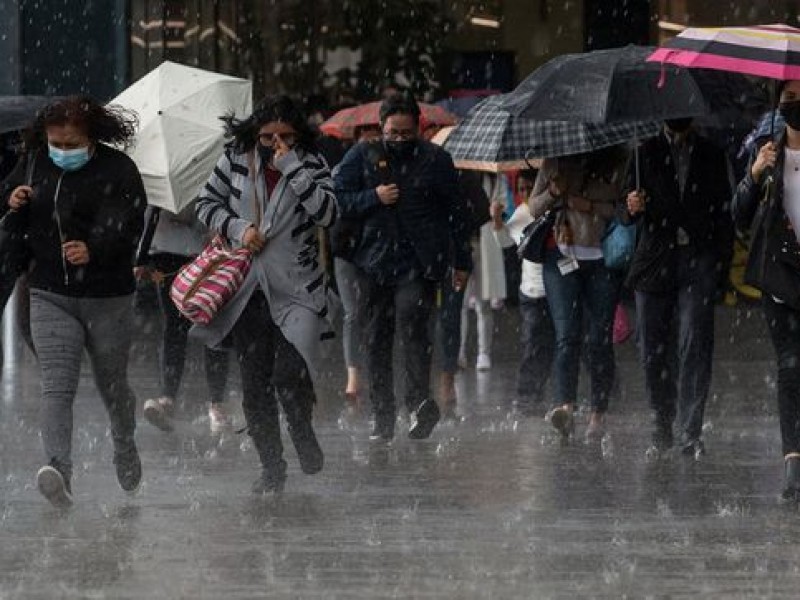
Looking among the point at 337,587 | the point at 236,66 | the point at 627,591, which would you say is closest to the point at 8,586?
the point at 337,587

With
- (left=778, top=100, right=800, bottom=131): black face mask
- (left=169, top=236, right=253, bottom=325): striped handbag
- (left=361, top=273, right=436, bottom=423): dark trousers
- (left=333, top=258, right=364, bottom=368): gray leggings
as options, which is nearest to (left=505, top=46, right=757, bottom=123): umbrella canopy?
(left=361, top=273, right=436, bottom=423): dark trousers

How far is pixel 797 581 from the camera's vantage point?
26.9 feet

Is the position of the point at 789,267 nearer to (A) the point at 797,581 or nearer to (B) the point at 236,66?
(A) the point at 797,581

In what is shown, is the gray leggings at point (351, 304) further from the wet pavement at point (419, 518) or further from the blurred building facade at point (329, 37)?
the blurred building facade at point (329, 37)

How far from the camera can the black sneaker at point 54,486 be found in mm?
9828

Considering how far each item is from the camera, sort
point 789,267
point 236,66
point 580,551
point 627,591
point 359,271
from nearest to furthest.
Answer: point 627,591
point 580,551
point 789,267
point 359,271
point 236,66

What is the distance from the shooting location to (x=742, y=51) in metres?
10.5

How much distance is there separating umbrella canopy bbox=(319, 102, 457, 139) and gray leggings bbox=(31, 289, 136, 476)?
6.14m

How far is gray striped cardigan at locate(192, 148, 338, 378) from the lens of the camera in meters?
10.6

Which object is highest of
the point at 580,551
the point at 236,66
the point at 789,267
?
the point at 789,267

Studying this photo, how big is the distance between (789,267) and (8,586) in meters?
3.69

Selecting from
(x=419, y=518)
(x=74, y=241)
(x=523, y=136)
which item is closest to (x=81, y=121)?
(x=74, y=241)

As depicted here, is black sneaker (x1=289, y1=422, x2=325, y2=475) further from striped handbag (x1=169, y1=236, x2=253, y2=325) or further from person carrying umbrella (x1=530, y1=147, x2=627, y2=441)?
person carrying umbrella (x1=530, y1=147, x2=627, y2=441)

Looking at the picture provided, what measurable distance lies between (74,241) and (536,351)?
4.94 metres
